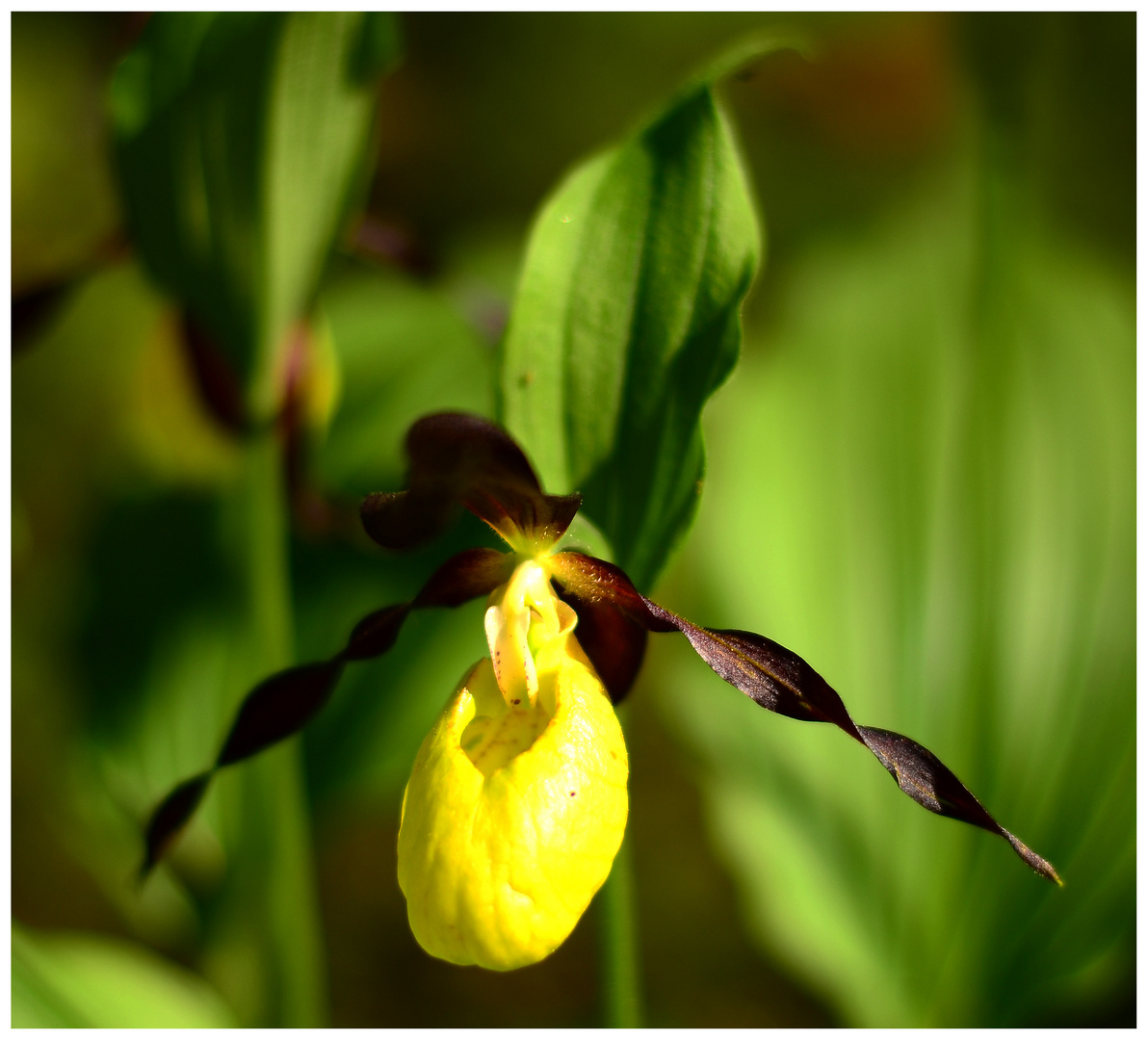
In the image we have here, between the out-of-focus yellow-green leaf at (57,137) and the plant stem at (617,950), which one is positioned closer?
the plant stem at (617,950)

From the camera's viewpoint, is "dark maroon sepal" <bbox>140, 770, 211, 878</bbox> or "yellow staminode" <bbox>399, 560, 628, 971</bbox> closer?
"yellow staminode" <bbox>399, 560, 628, 971</bbox>

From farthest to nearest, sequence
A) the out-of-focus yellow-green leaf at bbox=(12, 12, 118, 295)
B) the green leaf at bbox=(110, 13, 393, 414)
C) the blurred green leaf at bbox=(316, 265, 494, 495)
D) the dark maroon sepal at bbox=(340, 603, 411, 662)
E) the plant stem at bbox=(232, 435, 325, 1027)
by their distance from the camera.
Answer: the out-of-focus yellow-green leaf at bbox=(12, 12, 118, 295)
the blurred green leaf at bbox=(316, 265, 494, 495)
the plant stem at bbox=(232, 435, 325, 1027)
the green leaf at bbox=(110, 13, 393, 414)
the dark maroon sepal at bbox=(340, 603, 411, 662)

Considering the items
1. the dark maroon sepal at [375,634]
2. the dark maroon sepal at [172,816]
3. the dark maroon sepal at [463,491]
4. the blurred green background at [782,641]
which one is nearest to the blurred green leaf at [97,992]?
the blurred green background at [782,641]

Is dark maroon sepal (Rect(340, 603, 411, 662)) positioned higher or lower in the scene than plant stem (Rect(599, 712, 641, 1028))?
higher

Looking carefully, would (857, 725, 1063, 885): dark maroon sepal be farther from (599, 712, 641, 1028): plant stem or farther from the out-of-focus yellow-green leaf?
the out-of-focus yellow-green leaf

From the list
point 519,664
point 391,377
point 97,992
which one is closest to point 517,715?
point 519,664

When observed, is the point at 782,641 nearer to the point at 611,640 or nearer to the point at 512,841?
the point at 611,640

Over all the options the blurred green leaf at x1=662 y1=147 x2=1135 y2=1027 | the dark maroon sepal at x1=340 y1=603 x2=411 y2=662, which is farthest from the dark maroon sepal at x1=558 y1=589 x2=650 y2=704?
the blurred green leaf at x1=662 y1=147 x2=1135 y2=1027

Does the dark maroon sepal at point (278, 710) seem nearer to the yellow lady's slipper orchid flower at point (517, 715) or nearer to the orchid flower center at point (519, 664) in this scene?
the yellow lady's slipper orchid flower at point (517, 715)
